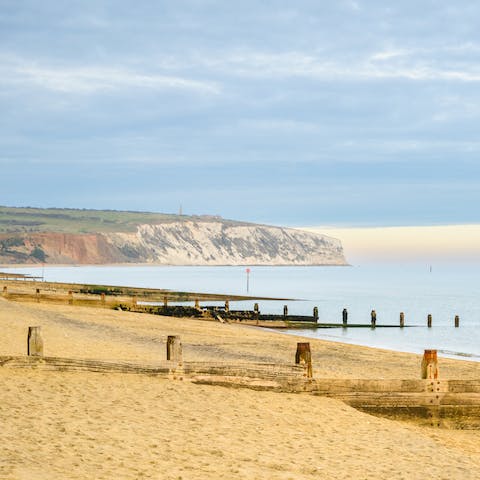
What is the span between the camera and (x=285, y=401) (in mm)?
13070

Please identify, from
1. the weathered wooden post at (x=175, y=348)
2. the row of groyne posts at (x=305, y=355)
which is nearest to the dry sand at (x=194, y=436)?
the row of groyne posts at (x=305, y=355)

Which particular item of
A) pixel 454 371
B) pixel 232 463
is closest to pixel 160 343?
pixel 454 371

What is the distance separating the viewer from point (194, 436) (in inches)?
423

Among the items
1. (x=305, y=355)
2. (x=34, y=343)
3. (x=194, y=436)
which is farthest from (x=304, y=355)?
(x=34, y=343)

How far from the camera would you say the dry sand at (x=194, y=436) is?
917cm

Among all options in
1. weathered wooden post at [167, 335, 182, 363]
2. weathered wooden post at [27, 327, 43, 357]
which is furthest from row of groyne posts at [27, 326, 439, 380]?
weathered wooden post at [167, 335, 182, 363]

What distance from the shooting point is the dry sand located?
9.17 meters

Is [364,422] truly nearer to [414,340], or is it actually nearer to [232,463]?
[232,463]

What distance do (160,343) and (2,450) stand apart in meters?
19.0

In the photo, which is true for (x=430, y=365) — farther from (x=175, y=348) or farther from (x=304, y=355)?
(x=175, y=348)

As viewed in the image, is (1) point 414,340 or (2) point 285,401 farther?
(1) point 414,340

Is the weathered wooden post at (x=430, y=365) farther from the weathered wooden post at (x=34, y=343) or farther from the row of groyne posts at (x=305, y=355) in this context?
the weathered wooden post at (x=34, y=343)

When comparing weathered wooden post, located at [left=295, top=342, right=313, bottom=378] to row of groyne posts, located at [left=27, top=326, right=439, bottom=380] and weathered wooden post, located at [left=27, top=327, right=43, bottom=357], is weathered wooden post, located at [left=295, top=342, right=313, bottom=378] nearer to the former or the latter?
row of groyne posts, located at [left=27, top=326, right=439, bottom=380]

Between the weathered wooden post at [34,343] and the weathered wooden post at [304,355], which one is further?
the weathered wooden post at [34,343]
